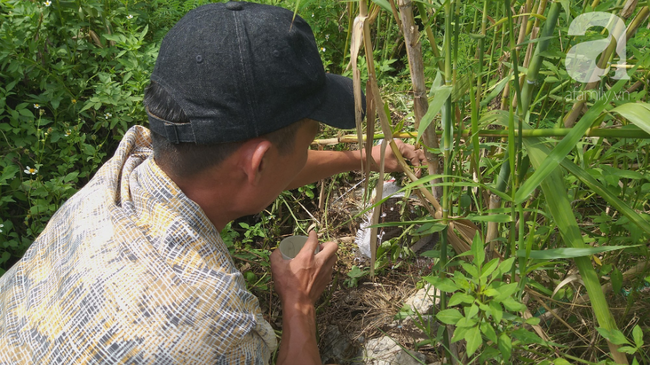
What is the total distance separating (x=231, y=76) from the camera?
3.95 feet

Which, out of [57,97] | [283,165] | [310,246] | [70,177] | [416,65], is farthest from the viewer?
[57,97]

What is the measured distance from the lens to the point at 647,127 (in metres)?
0.90

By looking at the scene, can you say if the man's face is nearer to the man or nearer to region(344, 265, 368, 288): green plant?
the man

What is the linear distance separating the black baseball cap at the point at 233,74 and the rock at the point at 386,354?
102 centimetres

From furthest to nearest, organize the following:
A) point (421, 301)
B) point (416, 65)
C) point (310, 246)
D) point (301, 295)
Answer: point (421, 301)
point (310, 246)
point (301, 295)
point (416, 65)

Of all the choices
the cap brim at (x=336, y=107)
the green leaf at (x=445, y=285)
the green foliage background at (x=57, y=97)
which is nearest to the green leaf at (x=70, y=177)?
the green foliage background at (x=57, y=97)

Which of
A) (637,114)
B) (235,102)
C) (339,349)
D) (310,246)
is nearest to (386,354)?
(339,349)

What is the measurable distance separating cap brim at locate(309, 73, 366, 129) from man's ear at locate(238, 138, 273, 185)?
0.15 metres

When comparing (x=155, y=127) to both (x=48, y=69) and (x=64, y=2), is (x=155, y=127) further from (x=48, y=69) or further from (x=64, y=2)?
(x=64, y=2)

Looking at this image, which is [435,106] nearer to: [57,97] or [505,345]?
[505,345]

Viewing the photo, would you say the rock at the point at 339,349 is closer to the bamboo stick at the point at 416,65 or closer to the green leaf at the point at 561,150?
the bamboo stick at the point at 416,65

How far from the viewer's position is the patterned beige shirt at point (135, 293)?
1106mm

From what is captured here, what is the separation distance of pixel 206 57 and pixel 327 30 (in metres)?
1.89

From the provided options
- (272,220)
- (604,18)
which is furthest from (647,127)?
(272,220)
